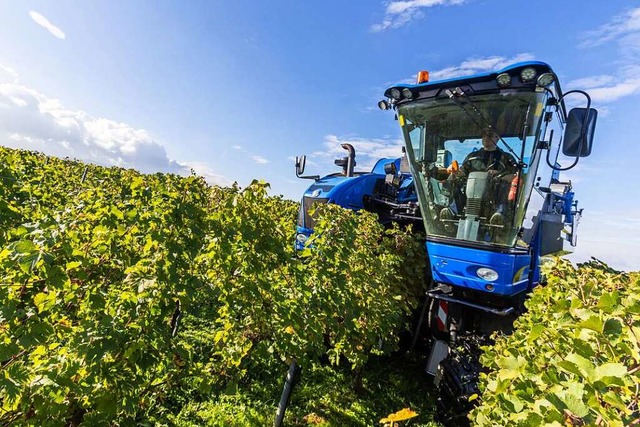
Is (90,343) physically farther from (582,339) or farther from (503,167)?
(503,167)

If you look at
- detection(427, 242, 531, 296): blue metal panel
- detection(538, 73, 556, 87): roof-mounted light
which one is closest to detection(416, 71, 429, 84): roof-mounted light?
detection(538, 73, 556, 87): roof-mounted light

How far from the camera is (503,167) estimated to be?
3.41m

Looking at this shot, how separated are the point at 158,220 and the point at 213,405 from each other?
6.62ft

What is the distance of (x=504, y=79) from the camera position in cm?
313

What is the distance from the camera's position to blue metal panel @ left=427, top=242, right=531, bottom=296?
3246 millimetres

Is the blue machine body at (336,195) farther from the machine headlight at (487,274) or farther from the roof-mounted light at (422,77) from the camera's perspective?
the machine headlight at (487,274)

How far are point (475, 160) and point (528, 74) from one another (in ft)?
2.69

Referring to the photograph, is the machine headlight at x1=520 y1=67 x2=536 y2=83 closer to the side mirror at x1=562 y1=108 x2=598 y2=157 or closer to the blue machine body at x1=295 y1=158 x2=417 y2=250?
the side mirror at x1=562 y1=108 x2=598 y2=157

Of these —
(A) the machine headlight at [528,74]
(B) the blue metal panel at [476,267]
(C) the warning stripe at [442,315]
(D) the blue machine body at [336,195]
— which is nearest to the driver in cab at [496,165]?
(B) the blue metal panel at [476,267]

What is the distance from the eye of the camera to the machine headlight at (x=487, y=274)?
3261mm

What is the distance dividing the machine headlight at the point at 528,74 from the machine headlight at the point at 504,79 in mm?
97

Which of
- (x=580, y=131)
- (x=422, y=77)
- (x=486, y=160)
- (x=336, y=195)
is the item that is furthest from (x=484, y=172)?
(x=336, y=195)

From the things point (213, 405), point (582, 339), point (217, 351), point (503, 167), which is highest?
point (503, 167)

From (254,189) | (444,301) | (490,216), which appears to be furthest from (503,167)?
(254,189)
